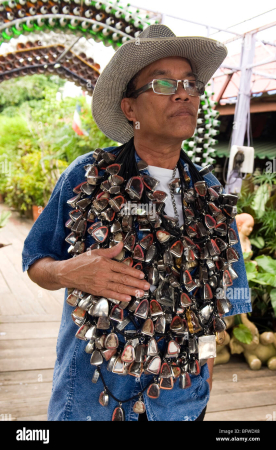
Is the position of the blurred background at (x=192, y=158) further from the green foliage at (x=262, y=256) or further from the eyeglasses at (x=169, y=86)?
the eyeglasses at (x=169, y=86)

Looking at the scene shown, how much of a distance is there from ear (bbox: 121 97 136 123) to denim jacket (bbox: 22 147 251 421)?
12 centimetres

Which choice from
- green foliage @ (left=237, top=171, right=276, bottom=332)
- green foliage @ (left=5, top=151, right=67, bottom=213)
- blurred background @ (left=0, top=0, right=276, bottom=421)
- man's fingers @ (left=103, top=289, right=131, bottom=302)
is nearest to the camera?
man's fingers @ (left=103, top=289, right=131, bottom=302)

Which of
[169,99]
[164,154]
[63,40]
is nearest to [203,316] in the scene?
[164,154]

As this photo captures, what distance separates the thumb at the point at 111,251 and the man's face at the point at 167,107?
349 millimetres

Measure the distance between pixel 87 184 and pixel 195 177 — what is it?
1.15ft

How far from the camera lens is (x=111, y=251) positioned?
3.06 ft

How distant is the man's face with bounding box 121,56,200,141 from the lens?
3.40 ft

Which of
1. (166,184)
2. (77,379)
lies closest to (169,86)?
(166,184)

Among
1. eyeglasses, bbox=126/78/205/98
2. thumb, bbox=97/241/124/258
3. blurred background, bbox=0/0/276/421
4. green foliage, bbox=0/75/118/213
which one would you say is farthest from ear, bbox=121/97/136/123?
green foliage, bbox=0/75/118/213

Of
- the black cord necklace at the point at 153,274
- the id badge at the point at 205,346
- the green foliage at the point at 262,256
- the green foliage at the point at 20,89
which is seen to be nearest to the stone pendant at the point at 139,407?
the black cord necklace at the point at 153,274

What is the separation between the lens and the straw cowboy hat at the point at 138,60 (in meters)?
1.04

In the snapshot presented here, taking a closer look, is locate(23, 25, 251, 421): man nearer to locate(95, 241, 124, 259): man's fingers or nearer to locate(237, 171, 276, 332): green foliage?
locate(95, 241, 124, 259): man's fingers
